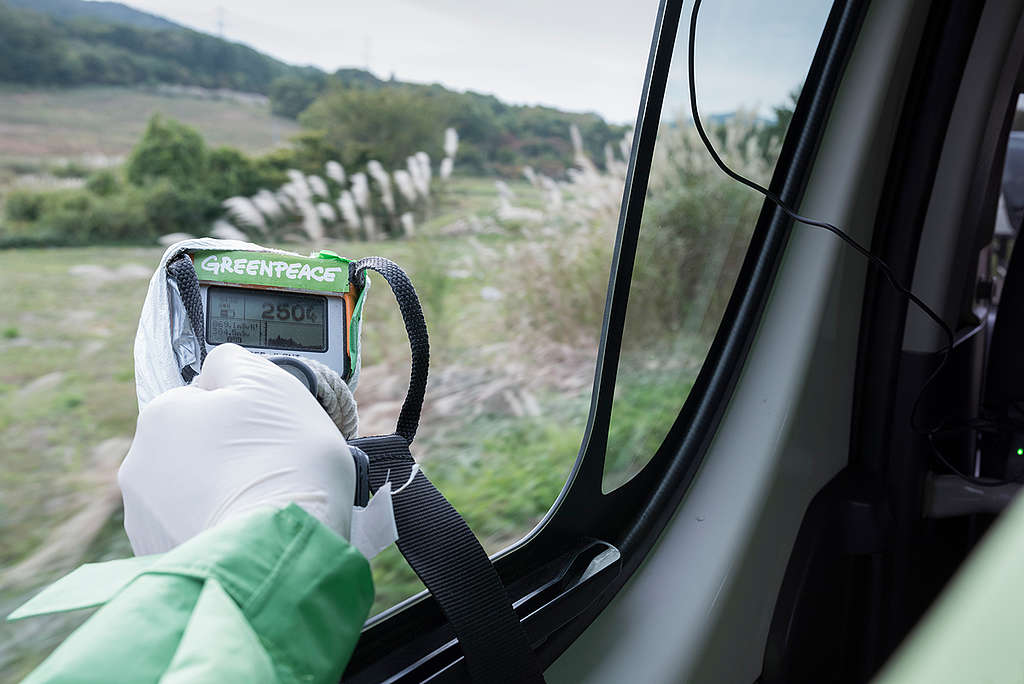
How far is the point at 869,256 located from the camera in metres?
1.62

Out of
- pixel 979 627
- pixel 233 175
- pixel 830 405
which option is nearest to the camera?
pixel 979 627

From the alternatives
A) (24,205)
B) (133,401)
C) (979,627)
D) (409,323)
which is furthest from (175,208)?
(979,627)

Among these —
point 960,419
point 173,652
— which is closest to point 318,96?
point 173,652

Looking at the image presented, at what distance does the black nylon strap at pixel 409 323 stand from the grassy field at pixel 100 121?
2.39 feet

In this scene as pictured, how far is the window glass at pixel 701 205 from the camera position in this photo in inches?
60.4

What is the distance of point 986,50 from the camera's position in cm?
158

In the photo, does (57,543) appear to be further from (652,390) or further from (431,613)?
(652,390)

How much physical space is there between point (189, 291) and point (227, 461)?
0.76 ft

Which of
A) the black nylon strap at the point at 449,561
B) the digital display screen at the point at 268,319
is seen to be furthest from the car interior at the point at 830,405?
the digital display screen at the point at 268,319

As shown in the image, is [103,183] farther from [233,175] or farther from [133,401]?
[133,401]

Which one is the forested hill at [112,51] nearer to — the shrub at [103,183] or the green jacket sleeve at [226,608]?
the shrub at [103,183]

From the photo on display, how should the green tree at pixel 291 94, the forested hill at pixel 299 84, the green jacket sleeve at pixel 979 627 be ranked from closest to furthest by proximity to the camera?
the green jacket sleeve at pixel 979 627 < the forested hill at pixel 299 84 < the green tree at pixel 291 94

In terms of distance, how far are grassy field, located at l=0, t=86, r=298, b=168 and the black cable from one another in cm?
90

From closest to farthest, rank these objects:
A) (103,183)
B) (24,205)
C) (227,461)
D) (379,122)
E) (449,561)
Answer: (227,461) → (449,561) → (24,205) → (103,183) → (379,122)
